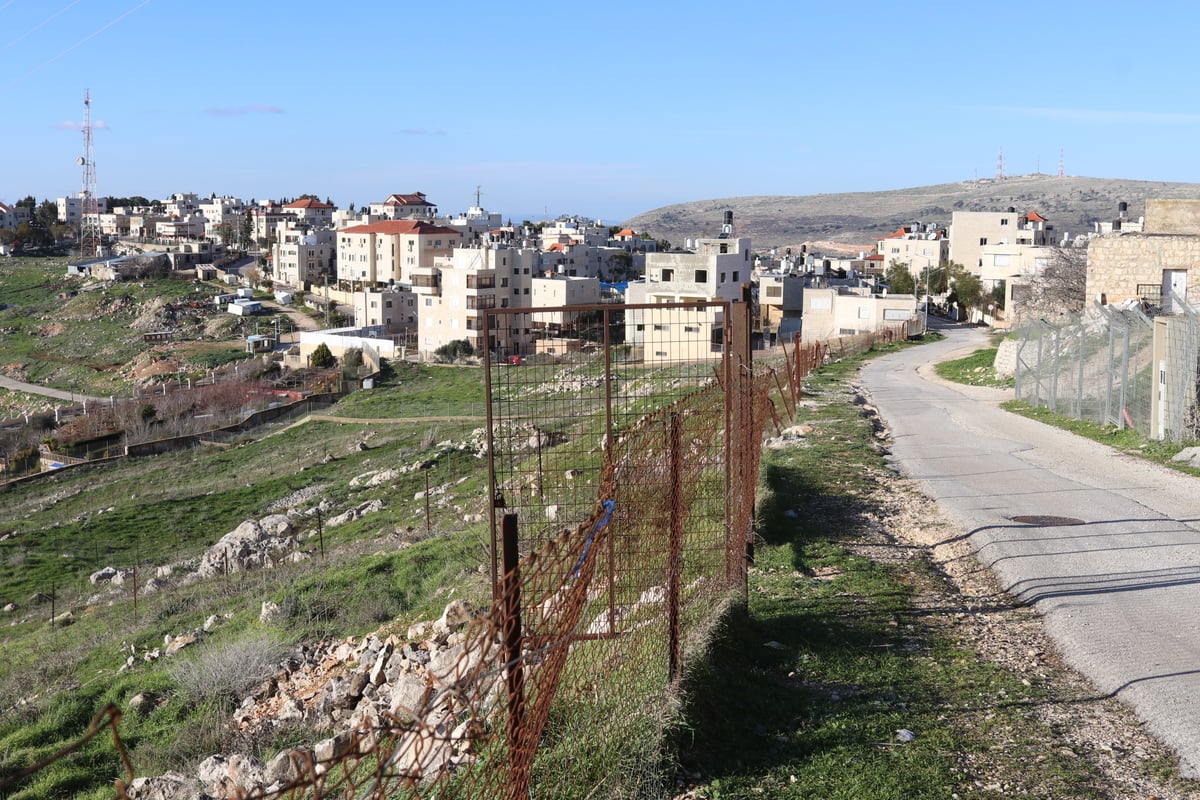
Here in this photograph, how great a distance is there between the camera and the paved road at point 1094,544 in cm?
628

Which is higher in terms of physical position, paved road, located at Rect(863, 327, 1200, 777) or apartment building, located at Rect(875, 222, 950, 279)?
apartment building, located at Rect(875, 222, 950, 279)

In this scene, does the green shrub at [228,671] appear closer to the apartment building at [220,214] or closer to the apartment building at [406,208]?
the apartment building at [406,208]

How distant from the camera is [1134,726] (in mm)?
5625

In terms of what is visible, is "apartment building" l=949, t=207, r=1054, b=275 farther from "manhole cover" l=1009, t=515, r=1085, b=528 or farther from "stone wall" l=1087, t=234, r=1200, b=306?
"manhole cover" l=1009, t=515, r=1085, b=528

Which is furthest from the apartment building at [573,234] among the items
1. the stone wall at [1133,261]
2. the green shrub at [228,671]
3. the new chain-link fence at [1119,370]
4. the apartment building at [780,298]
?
the green shrub at [228,671]

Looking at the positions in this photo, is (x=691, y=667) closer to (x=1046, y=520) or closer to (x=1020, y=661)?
(x=1020, y=661)

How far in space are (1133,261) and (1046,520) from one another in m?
16.2

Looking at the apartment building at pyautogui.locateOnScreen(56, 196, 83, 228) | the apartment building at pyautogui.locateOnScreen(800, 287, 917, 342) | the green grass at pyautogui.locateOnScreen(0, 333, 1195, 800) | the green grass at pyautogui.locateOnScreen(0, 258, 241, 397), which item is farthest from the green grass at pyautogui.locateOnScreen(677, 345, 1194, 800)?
the apartment building at pyautogui.locateOnScreen(56, 196, 83, 228)

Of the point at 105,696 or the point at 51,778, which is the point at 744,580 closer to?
the point at 51,778

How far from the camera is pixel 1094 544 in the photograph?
30.4ft

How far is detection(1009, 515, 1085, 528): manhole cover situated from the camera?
10070mm

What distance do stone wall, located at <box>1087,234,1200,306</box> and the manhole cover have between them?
1536cm

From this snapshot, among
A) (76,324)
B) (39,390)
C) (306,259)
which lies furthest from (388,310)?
(306,259)

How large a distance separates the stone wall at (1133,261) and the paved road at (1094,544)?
827 cm
